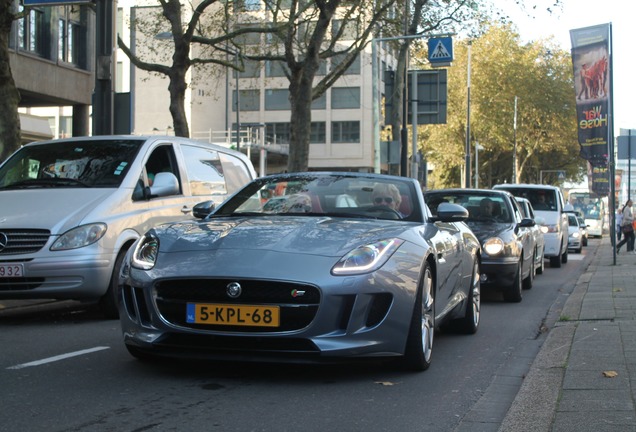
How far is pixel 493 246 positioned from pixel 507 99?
58.0m

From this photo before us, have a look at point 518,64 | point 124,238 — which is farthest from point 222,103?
point 124,238

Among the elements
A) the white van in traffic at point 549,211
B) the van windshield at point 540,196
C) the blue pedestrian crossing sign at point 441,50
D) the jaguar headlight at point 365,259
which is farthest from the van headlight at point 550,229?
the jaguar headlight at point 365,259

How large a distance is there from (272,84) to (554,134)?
2252 cm

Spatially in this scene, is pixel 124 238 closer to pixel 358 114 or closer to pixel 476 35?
pixel 476 35

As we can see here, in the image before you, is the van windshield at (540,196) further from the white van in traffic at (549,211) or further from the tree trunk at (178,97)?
the tree trunk at (178,97)

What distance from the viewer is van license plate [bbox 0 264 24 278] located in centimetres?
834

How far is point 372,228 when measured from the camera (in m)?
6.37

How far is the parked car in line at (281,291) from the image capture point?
5574mm

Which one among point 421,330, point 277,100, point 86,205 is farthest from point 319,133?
point 421,330

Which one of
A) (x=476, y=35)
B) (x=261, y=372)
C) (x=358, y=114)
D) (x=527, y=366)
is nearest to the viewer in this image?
(x=261, y=372)

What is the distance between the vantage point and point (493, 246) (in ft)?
41.2

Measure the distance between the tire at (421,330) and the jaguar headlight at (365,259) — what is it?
436mm

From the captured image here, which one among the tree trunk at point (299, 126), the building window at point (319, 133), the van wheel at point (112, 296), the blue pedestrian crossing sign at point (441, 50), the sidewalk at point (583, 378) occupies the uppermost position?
the building window at point (319, 133)

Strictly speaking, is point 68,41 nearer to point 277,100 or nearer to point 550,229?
point 550,229
